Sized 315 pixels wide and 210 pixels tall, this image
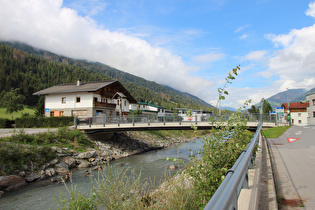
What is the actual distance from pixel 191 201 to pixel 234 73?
272cm

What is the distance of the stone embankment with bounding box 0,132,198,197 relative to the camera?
1306 centimetres

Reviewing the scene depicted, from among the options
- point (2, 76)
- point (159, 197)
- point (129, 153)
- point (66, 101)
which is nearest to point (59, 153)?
point (129, 153)

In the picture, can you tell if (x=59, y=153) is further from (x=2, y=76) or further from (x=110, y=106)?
(x=2, y=76)

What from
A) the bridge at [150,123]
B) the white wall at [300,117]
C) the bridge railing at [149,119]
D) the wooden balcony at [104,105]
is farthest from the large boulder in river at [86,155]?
the white wall at [300,117]

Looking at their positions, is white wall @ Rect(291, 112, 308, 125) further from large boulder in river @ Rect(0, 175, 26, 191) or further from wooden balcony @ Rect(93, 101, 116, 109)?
large boulder in river @ Rect(0, 175, 26, 191)

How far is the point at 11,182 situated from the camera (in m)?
12.7

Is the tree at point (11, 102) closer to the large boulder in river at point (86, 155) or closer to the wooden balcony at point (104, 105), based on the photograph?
the wooden balcony at point (104, 105)

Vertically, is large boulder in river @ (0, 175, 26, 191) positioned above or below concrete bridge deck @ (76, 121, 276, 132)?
below

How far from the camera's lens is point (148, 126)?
84.0 feet

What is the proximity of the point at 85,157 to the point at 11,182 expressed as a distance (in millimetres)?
7998

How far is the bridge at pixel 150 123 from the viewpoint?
78.6ft

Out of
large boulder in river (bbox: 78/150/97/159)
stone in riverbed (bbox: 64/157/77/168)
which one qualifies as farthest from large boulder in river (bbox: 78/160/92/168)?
large boulder in river (bbox: 78/150/97/159)

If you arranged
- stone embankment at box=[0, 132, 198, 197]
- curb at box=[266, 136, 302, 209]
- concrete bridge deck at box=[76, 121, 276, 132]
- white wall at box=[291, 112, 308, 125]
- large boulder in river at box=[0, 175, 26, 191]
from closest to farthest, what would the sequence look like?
curb at box=[266, 136, 302, 209] < large boulder in river at box=[0, 175, 26, 191] < stone embankment at box=[0, 132, 198, 197] < concrete bridge deck at box=[76, 121, 276, 132] < white wall at box=[291, 112, 308, 125]

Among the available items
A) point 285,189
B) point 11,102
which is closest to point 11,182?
point 285,189
